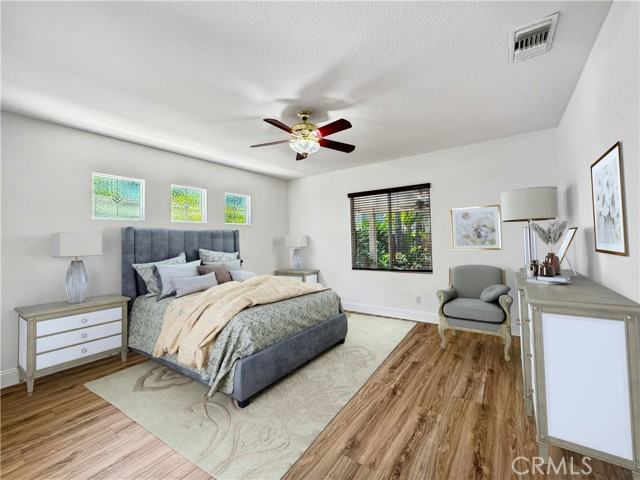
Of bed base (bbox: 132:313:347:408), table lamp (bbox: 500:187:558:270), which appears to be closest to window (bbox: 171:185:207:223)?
bed base (bbox: 132:313:347:408)

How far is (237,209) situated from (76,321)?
3.02 metres

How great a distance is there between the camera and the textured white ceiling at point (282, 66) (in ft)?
5.71

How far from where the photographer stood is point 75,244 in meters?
3.00

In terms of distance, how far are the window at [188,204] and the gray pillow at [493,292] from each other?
4324 millimetres

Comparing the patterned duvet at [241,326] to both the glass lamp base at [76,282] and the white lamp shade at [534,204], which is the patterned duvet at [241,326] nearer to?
the glass lamp base at [76,282]

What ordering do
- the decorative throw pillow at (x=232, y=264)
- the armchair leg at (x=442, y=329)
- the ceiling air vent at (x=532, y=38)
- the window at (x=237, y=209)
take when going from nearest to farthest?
1. the ceiling air vent at (x=532, y=38)
2. the armchair leg at (x=442, y=329)
3. the decorative throw pillow at (x=232, y=264)
4. the window at (x=237, y=209)

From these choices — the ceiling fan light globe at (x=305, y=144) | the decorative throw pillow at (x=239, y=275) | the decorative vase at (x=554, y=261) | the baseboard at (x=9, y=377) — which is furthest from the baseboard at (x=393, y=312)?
the baseboard at (x=9, y=377)

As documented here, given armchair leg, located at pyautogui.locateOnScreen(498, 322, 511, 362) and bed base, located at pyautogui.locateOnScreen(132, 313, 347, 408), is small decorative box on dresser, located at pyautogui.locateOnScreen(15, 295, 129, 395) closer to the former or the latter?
bed base, located at pyautogui.locateOnScreen(132, 313, 347, 408)

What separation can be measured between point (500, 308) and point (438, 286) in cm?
125

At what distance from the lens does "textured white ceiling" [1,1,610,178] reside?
1.74 metres

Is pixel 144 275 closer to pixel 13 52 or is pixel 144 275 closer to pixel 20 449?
pixel 20 449

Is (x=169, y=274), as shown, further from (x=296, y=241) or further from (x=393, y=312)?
(x=393, y=312)

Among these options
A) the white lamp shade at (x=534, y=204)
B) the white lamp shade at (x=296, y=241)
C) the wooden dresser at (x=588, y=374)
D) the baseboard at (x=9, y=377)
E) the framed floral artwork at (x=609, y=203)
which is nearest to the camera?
the wooden dresser at (x=588, y=374)

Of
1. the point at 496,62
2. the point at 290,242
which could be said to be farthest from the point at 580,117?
the point at 290,242
